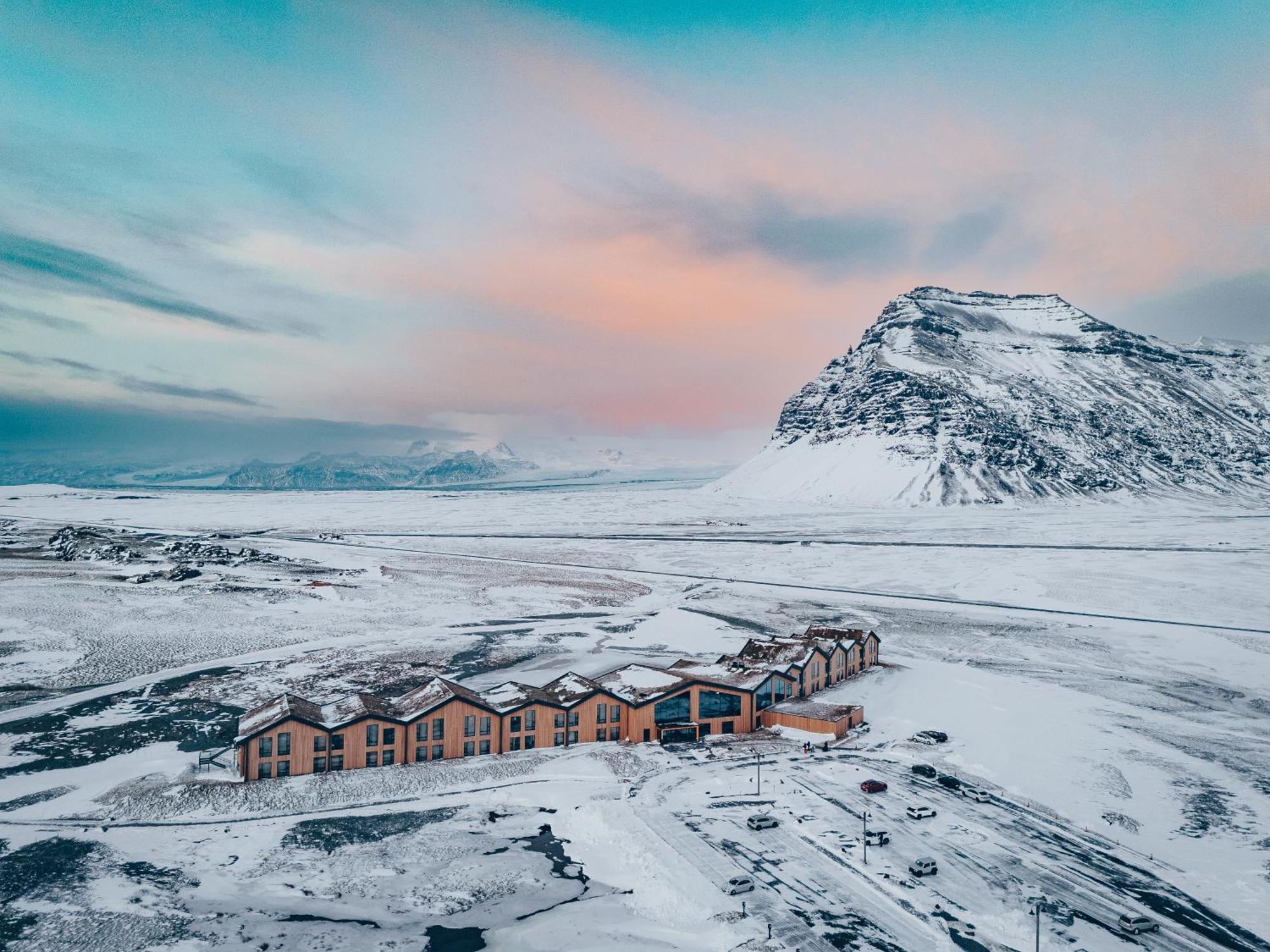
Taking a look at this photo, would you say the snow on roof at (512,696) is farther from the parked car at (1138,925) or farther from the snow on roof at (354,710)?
the parked car at (1138,925)

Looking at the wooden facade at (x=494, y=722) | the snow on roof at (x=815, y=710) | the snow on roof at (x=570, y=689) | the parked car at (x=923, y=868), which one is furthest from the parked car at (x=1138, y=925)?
the snow on roof at (x=570, y=689)

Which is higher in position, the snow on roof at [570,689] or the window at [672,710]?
the snow on roof at [570,689]

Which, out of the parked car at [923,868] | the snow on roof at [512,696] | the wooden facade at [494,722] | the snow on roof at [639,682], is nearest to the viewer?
the parked car at [923,868]

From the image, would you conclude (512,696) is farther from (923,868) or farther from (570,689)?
(923,868)

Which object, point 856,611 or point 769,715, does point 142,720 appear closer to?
point 769,715

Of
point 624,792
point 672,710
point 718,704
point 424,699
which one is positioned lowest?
point 624,792

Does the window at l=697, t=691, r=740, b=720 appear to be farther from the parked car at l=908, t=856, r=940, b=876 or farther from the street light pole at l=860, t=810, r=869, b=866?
the parked car at l=908, t=856, r=940, b=876

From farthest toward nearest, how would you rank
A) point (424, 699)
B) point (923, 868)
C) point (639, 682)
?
point (639, 682) → point (424, 699) → point (923, 868)

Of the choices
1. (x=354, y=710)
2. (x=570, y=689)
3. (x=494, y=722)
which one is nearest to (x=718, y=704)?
(x=570, y=689)
